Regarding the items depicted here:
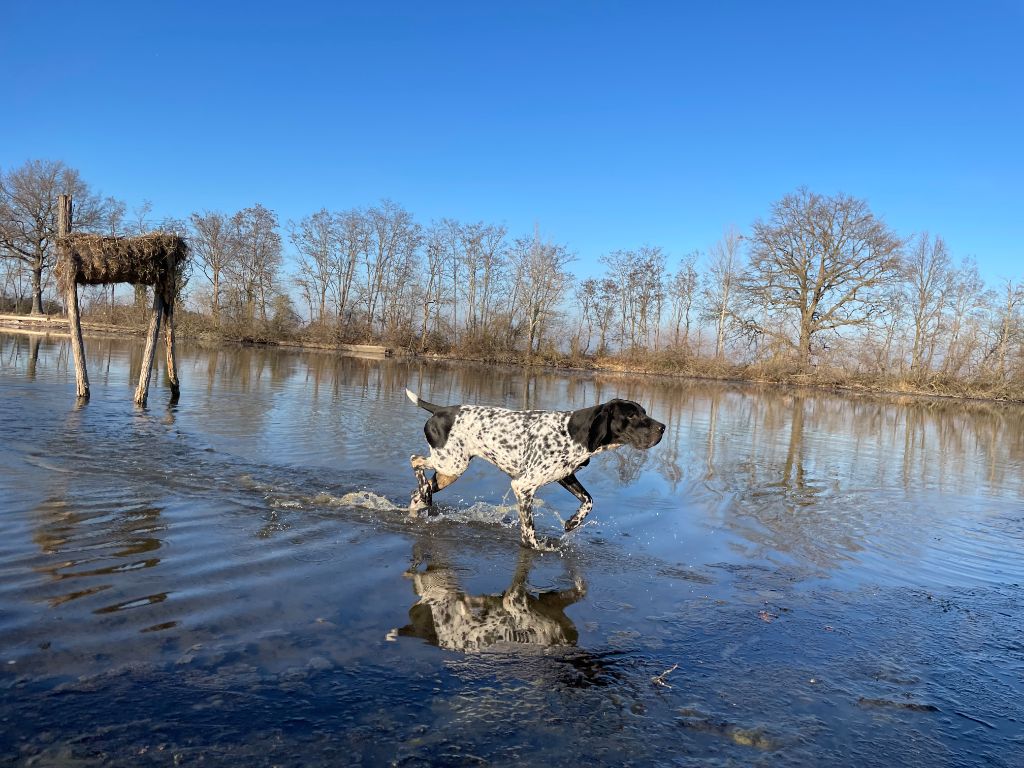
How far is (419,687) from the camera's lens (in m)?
3.11

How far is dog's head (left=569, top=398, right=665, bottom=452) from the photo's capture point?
241 inches

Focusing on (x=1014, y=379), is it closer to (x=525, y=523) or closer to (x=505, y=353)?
(x=505, y=353)

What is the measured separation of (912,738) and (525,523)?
11.3 feet

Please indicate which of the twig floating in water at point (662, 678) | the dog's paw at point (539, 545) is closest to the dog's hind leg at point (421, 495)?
the dog's paw at point (539, 545)

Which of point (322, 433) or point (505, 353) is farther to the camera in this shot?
point (505, 353)

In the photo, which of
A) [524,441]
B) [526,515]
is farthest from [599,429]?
[526,515]

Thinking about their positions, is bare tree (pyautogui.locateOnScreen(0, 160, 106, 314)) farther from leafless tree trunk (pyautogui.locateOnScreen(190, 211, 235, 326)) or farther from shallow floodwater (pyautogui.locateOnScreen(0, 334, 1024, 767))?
shallow floodwater (pyautogui.locateOnScreen(0, 334, 1024, 767))

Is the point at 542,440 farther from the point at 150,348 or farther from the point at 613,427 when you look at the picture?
the point at 150,348

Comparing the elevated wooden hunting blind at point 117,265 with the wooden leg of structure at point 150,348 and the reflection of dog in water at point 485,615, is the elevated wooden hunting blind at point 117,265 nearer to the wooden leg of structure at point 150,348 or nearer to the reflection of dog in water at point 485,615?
the wooden leg of structure at point 150,348

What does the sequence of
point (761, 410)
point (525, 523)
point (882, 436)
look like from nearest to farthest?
point (525, 523) → point (882, 436) → point (761, 410)

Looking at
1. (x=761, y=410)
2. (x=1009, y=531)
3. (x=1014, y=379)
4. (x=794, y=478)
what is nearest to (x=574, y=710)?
(x=1009, y=531)

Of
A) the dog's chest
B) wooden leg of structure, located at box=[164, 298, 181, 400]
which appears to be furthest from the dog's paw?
wooden leg of structure, located at box=[164, 298, 181, 400]

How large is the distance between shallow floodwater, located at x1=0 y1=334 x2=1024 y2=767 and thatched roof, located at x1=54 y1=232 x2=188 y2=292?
3.36 meters

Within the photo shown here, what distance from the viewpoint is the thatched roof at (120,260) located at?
11195 millimetres
